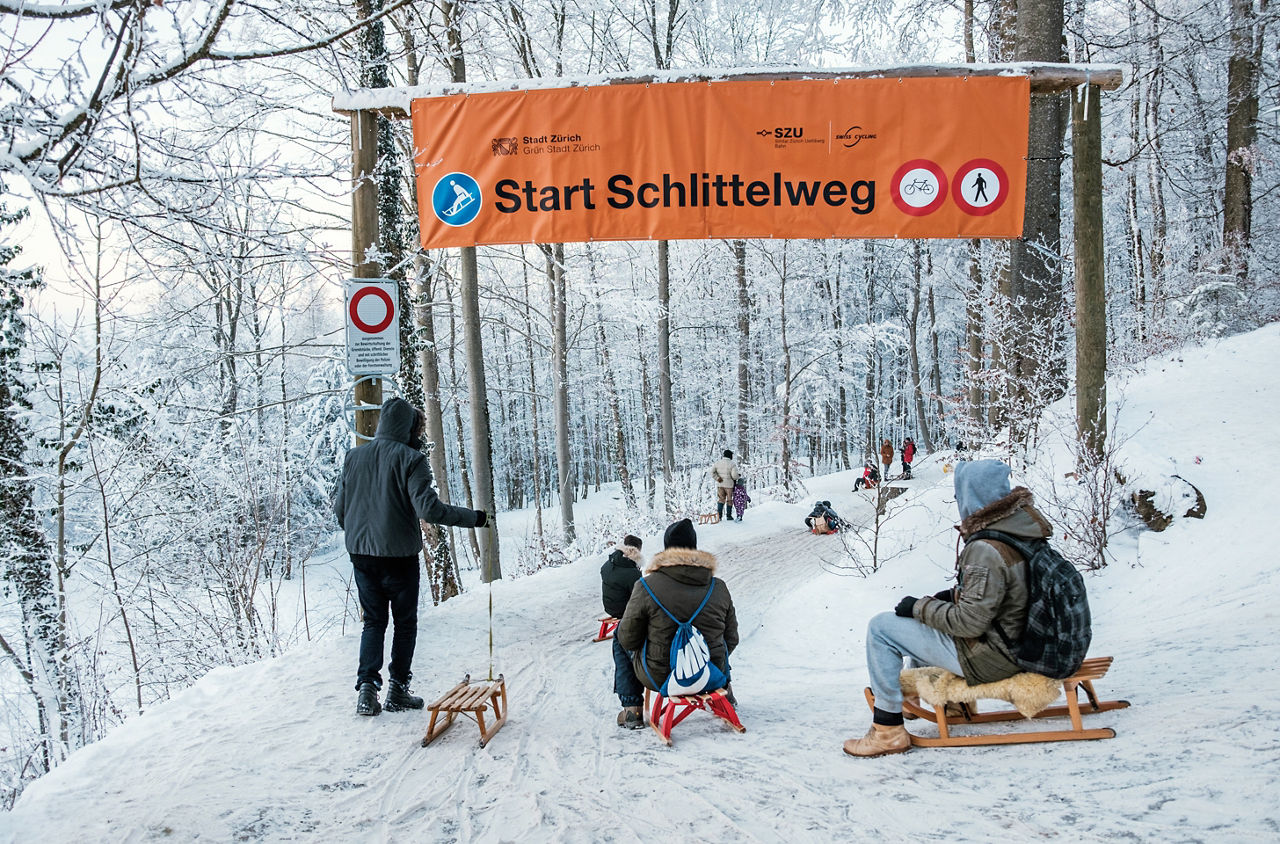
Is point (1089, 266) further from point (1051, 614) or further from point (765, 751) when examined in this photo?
point (765, 751)

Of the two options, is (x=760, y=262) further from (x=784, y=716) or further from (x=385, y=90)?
(x=784, y=716)

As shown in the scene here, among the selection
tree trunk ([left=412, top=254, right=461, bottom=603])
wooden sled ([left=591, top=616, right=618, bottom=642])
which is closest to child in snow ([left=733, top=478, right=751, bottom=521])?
tree trunk ([left=412, top=254, right=461, bottom=603])

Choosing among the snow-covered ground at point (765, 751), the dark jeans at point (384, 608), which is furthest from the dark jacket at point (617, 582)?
the dark jeans at point (384, 608)

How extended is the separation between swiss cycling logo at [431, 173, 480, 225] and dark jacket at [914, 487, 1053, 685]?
498 centimetres

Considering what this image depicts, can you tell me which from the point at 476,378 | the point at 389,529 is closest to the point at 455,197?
the point at 389,529

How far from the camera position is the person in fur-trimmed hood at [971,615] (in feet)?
11.4

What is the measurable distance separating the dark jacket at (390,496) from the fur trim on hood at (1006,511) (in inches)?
119

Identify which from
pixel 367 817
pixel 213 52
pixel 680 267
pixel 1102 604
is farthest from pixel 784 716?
pixel 680 267

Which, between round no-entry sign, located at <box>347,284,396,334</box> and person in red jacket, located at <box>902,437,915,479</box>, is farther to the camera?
person in red jacket, located at <box>902,437,915,479</box>

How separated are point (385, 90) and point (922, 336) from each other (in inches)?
1347

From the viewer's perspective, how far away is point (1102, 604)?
615 centimetres

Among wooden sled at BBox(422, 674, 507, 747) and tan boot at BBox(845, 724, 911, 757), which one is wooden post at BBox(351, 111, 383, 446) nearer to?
wooden sled at BBox(422, 674, 507, 747)

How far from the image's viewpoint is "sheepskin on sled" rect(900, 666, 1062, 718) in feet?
11.6

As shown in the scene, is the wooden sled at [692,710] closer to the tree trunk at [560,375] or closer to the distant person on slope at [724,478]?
the tree trunk at [560,375]
